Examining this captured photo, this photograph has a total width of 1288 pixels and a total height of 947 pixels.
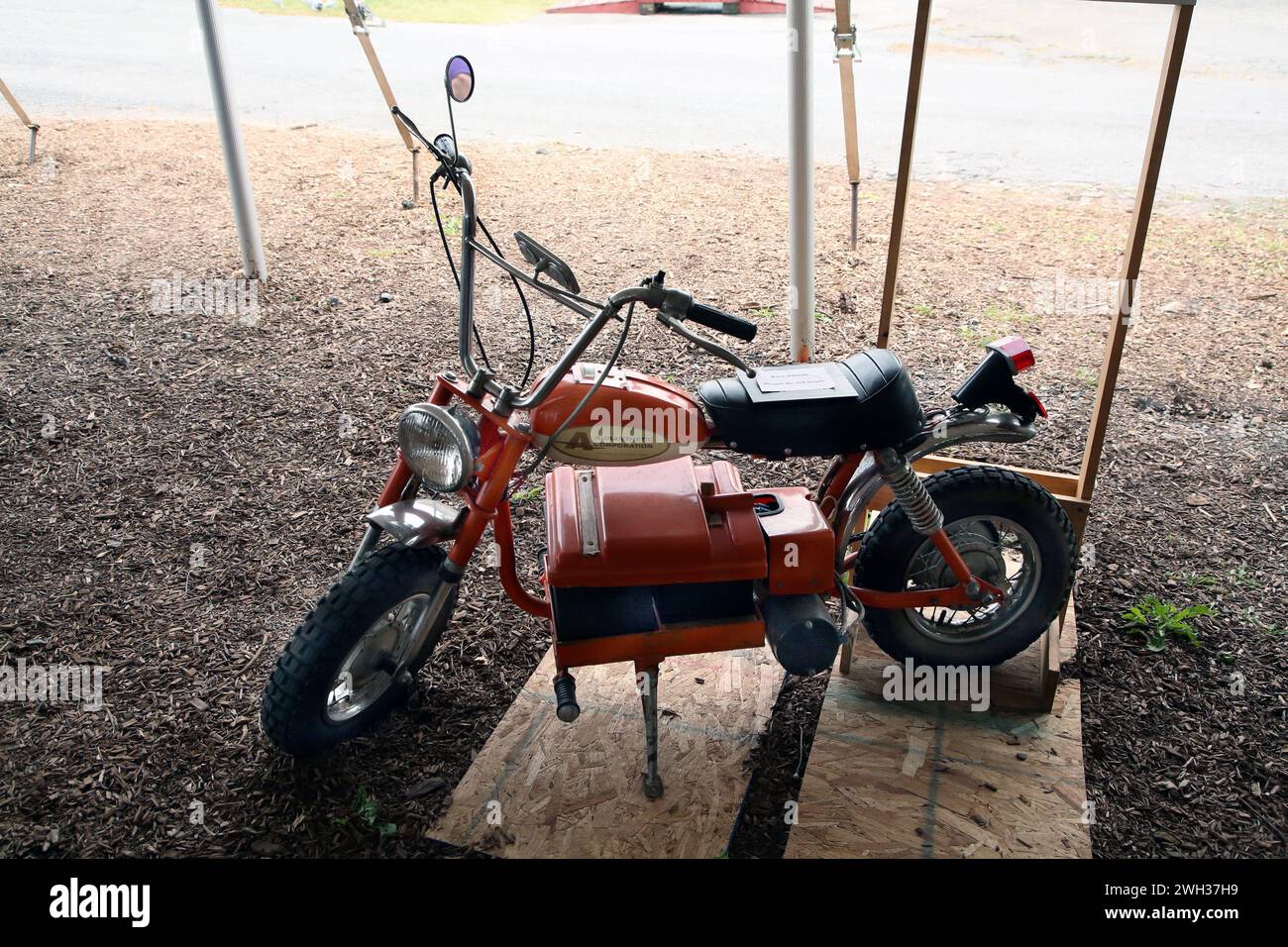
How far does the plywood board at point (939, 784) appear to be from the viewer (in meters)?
2.42

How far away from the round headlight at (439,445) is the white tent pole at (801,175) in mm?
2734

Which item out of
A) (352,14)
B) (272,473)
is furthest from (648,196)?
(272,473)

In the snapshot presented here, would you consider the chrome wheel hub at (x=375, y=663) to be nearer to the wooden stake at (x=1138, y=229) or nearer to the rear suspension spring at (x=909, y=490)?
the rear suspension spring at (x=909, y=490)

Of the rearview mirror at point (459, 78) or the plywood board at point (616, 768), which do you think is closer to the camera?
the rearview mirror at point (459, 78)

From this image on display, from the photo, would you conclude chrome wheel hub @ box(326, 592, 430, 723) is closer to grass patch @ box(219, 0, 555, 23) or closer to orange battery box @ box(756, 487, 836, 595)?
orange battery box @ box(756, 487, 836, 595)

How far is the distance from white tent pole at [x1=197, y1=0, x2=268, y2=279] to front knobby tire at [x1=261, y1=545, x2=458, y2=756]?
3.76 meters

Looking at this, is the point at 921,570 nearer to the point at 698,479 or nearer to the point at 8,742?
the point at 698,479

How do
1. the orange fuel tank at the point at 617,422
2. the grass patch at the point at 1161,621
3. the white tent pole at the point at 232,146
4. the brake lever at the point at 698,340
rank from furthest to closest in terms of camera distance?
the white tent pole at the point at 232,146, the grass patch at the point at 1161,621, the orange fuel tank at the point at 617,422, the brake lever at the point at 698,340

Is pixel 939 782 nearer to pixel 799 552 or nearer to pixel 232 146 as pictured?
pixel 799 552

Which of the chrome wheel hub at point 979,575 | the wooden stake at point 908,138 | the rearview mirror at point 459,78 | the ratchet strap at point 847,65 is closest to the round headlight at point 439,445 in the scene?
the rearview mirror at point 459,78

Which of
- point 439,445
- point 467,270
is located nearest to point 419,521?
point 439,445

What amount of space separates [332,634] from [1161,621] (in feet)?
8.34

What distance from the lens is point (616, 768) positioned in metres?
2.64
